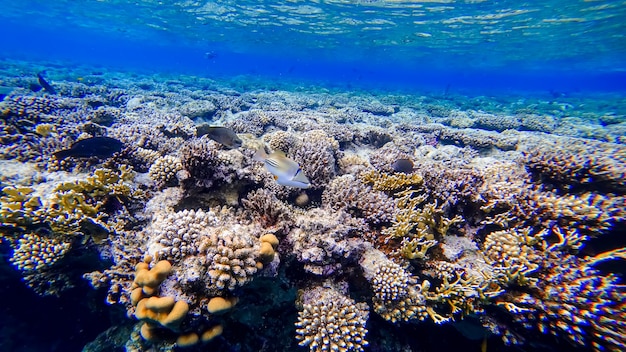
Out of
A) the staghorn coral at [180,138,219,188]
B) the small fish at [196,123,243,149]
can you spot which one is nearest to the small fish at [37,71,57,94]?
the small fish at [196,123,243,149]

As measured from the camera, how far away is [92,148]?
4.30 metres

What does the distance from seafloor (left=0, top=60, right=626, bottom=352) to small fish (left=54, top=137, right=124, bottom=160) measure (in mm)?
530

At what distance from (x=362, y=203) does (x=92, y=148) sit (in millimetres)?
4677

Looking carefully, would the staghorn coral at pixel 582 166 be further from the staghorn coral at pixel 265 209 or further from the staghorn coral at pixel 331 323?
the staghorn coral at pixel 265 209

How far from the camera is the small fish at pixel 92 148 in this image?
4242 millimetres

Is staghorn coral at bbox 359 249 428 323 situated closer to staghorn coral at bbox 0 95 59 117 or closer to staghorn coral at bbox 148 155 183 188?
staghorn coral at bbox 148 155 183 188

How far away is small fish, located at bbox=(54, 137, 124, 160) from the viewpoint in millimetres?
4242

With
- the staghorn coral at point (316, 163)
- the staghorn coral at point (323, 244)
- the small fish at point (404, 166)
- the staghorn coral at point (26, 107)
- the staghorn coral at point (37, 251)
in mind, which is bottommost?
the staghorn coral at point (37, 251)

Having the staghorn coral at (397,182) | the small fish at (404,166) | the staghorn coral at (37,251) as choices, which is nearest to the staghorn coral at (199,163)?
the staghorn coral at (37,251)

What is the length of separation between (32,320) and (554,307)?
962 centimetres

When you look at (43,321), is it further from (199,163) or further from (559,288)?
(559,288)

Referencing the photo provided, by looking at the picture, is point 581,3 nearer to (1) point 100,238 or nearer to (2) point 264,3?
(2) point 264,3

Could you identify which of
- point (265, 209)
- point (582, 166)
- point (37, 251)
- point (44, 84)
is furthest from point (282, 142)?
point (44, 84)

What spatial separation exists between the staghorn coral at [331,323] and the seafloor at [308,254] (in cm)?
2
